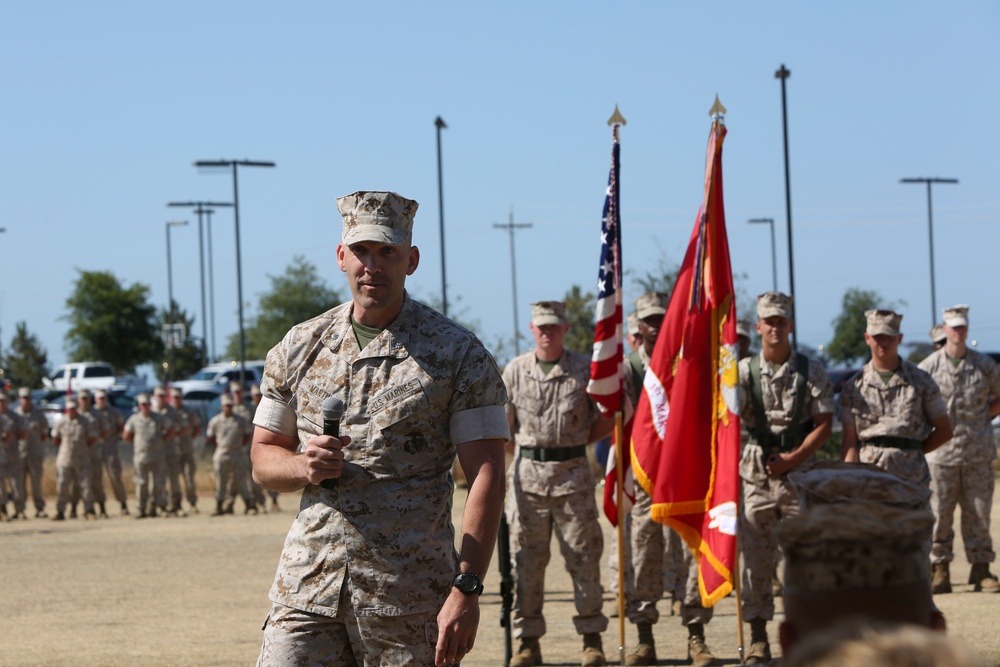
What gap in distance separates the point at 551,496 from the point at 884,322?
307cm

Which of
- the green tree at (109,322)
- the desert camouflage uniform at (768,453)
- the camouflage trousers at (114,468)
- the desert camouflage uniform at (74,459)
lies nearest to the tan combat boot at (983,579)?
the desert camouflage uniform at (768,453)

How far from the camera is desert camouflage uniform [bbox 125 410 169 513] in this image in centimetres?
2442

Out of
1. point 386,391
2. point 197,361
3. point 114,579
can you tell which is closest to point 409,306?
point 386,391

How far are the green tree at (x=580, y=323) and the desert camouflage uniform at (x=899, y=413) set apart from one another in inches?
1030

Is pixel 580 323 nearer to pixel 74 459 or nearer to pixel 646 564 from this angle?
pixel 74 459

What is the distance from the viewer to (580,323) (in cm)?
4275

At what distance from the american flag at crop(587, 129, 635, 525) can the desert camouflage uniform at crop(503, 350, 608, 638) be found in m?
0.19

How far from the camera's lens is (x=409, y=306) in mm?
4789

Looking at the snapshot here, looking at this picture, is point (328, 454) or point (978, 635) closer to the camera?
point (328, 454)

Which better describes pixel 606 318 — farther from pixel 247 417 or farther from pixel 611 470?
pixel 247 417

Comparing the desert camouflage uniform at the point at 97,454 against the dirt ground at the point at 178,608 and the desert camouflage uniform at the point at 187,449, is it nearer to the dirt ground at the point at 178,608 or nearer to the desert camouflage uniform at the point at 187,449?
the desert camouflage uniform at the point at 187,449

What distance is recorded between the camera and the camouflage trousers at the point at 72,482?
2475 centimetres

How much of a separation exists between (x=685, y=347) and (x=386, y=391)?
447 centimetres

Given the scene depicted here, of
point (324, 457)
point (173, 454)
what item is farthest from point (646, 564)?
point (173, 454)
